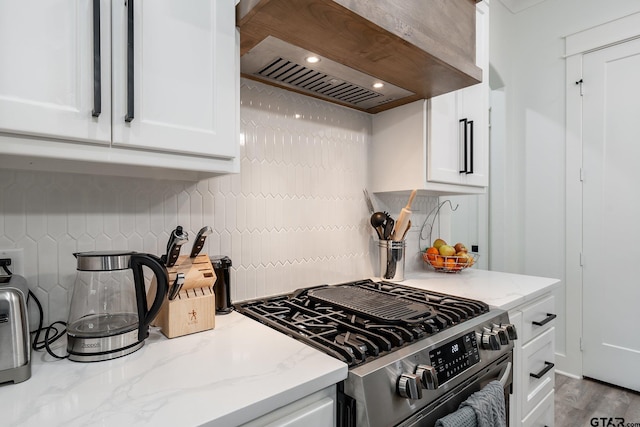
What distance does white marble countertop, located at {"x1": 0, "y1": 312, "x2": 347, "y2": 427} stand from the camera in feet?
1.95

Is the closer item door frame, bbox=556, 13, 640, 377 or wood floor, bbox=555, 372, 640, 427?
wood floor, bbox=555, 372, 640, 427

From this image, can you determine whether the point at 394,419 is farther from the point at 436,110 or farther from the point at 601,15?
the point at 601,15

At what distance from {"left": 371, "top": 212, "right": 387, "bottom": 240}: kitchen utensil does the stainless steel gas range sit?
394mm

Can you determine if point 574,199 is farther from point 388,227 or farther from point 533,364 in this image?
point 388,227

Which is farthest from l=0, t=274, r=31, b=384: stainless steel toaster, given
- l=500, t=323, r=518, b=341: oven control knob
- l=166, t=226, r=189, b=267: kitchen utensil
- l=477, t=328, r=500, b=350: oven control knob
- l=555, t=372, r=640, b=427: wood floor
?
l=555, t=372, r=640, b=427: wood floor

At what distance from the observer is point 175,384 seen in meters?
0.70

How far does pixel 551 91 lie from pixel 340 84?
2.14m

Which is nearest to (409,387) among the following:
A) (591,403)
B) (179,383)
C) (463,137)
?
(179,383)

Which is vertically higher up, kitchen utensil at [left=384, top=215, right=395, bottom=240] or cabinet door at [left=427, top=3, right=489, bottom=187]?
cabinet door at [left=427, top=3, right=489, bottom=187]

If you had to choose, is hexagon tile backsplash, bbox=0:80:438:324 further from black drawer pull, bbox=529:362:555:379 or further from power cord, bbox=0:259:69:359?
black drawer pull, bbox=529:362:555:379

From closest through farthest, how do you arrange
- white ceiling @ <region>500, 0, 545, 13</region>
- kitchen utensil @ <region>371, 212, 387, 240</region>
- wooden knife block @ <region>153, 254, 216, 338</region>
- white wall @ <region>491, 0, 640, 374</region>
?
wooden knife block @ <region>153, 254, 216, 338</region> → kitchen utensil @ <region>371, 212, 387, 240</region> → white wall @ <region>491, 0, 640, 374</region> → white ceiling @ <region>500, 0, 545, 13</region>

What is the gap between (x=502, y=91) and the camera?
2.94 metres

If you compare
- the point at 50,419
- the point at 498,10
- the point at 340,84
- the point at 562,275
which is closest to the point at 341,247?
the point at 340,84

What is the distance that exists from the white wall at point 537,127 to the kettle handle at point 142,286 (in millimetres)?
2843
